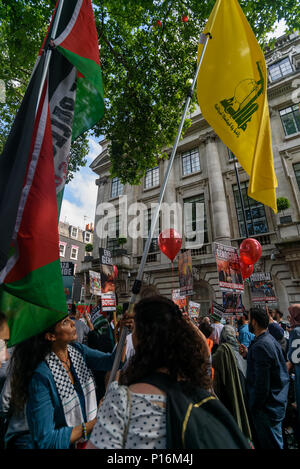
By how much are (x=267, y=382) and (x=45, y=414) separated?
254 centimetres

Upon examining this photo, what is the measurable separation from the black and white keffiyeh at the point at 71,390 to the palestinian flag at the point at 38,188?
0.43 metres

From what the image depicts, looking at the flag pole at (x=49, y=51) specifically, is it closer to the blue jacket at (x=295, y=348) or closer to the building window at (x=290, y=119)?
the blue jacket at (x=295, y=348)

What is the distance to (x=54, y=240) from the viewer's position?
5.48 feet

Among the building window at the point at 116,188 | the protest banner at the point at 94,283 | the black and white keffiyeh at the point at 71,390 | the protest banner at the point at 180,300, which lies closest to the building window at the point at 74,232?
the building window at the point at 116,188

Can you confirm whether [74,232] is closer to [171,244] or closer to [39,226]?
[171,244]

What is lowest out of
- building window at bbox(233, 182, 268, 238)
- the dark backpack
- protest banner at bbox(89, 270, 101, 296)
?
the dark backpack

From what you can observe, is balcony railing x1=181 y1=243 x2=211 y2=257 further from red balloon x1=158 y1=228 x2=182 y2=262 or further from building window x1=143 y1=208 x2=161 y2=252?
red balloon x1=158 y1=228 x2=182 y2=262

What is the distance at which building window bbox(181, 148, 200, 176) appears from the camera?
57.5 ft

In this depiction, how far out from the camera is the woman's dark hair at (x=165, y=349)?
125 centimetres

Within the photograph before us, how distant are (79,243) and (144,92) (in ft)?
100

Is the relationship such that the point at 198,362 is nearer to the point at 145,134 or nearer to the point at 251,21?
the point at 145,134

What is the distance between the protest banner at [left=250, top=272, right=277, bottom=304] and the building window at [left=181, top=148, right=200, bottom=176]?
37.0 ft

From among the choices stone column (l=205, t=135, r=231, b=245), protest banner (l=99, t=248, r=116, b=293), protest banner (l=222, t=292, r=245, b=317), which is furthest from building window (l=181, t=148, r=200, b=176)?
protest banner (l=99, t=248, r=116, b=293)

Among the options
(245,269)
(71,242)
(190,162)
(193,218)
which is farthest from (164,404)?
(71,242)
